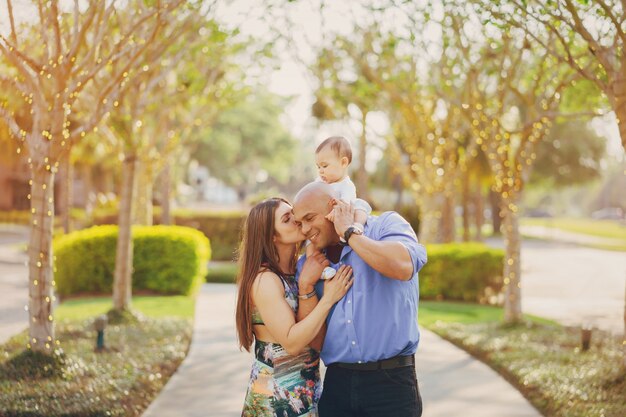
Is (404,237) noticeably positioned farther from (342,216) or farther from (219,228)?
(219,228)

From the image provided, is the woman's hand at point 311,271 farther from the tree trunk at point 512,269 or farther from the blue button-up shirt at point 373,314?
the tree trunk at point 512,269

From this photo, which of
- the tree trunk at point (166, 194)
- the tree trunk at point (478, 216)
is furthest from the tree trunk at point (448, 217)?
the tree trunk at point (478, 216)

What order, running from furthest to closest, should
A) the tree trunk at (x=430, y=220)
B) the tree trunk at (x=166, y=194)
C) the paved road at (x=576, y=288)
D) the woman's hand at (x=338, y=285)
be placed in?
the tree trunk at (x=166, y=194), the tree trunk at (x=430, y=220), the paved road at (x=576, y=288), the woman's hand at (x=338, y=285)

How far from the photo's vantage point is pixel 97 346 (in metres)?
9.89

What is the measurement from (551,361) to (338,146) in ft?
20.1

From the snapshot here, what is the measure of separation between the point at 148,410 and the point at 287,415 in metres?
3.98

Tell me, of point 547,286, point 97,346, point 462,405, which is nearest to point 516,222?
point 462,405

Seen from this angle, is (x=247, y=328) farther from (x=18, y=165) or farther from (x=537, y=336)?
(x=18, y=165)

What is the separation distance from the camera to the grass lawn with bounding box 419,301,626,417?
7550mm

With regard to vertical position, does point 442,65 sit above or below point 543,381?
above

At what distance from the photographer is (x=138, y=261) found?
18016 millimetres

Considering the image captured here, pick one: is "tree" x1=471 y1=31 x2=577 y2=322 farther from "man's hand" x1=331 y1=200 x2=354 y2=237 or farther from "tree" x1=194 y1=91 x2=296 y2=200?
"tree" x1=194 y1=91 x2=296 y2=200

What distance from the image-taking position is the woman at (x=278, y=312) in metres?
3.51

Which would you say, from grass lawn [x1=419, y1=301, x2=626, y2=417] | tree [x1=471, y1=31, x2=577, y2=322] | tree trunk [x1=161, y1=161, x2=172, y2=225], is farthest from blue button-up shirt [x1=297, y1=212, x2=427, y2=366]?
tree trunk [x1=161, y1=161, x2=172, y2=225]
